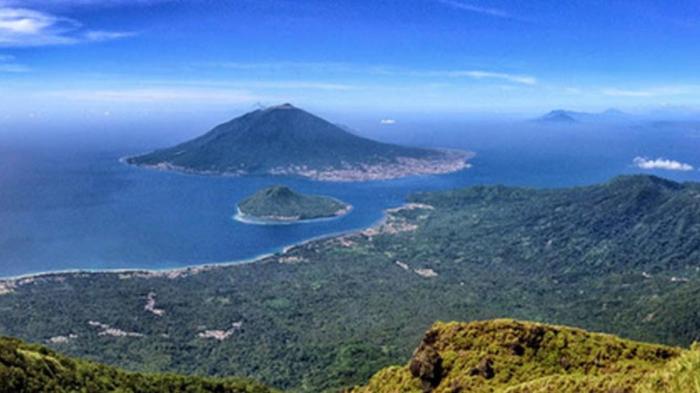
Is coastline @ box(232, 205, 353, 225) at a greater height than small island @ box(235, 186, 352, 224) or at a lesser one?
lesser

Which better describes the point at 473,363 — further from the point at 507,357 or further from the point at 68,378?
the point at 68,378

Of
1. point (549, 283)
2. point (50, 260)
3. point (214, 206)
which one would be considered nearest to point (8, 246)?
point (50, 260)

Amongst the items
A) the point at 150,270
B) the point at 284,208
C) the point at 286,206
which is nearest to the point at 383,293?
the point at 150,270

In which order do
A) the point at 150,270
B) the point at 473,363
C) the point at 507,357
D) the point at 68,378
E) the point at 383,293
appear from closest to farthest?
the point at 68,378
the point at 473,363
the point at 507,357
the point at 383,293
the point at 150,270

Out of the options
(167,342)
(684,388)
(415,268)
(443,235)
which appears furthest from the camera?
(443,235)

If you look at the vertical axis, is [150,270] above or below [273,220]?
below

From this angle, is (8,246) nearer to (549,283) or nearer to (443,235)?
(443,235)

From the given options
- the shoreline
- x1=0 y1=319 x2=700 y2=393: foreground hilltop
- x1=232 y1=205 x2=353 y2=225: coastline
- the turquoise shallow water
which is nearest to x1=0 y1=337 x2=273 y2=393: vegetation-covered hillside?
x1=0 y1=319 x2=700 y2=393: foreground hilltop

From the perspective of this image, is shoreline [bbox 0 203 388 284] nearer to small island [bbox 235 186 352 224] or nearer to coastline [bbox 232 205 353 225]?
coastline [bbox 232 205 353 225]
